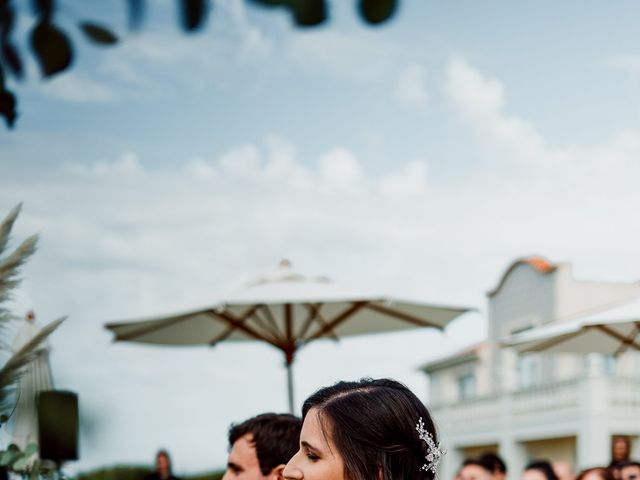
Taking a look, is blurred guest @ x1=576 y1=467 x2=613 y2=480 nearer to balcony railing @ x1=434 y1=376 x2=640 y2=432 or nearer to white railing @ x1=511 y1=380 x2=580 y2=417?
balcony railing @ x1=434 y1=376 x2=640 y2=432

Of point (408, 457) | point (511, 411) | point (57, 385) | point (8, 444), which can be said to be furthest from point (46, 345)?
point (511, 411)

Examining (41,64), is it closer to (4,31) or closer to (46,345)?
(4,31)

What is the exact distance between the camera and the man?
11.3ft

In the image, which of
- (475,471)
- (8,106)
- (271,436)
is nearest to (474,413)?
(475,471)

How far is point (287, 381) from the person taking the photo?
1003 cm

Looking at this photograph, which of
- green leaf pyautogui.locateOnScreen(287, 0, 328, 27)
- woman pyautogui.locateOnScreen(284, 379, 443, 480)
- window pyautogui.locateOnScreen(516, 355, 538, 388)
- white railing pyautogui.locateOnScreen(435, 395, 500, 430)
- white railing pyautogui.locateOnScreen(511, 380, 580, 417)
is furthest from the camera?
white railing pyautogui.locateOnScreen(435, 395, 500, 430)

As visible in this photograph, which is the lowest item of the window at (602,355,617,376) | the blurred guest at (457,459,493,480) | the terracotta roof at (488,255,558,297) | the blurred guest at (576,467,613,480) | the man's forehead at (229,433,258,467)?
the blurred guest at (457,459,493,480)

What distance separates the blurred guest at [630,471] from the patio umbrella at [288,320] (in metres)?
2.71

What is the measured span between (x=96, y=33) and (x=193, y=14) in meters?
0.15

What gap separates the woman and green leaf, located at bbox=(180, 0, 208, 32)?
3.44ft

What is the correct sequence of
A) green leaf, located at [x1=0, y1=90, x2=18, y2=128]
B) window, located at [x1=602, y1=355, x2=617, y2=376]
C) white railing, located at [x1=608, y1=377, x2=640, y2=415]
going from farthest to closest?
window, located at [x1=602, y1=355, x2=617, y2=376]
white railing, located at [x1=608, y1=377, x2=640, y2=415]
green leaf, located at [x1=0, y1=90, x2=18, y2=128]

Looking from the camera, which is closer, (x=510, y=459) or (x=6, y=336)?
(x=6, y=336)


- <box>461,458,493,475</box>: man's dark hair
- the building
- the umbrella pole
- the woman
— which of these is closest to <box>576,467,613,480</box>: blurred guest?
<box>461,458,493,475</box>: man's dark hair

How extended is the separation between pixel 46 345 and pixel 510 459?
1171 inches
